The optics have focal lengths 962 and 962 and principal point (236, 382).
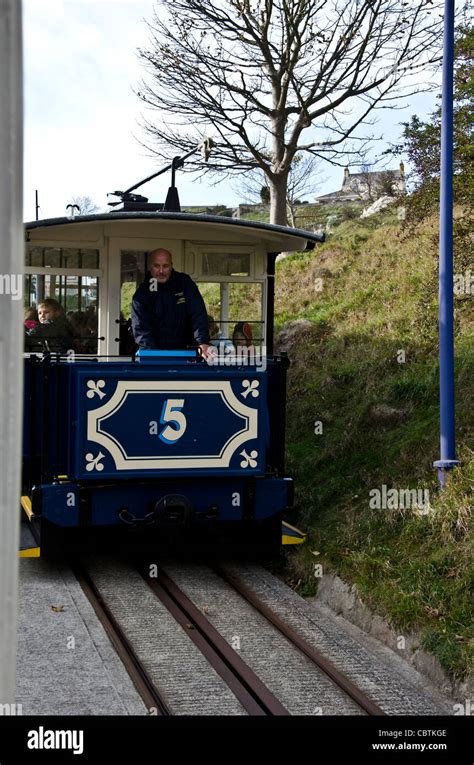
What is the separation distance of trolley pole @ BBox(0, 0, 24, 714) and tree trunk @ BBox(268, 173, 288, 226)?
19318mm

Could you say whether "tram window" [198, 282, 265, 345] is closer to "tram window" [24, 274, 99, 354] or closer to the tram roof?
the tram roof

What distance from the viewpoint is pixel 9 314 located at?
1.76 m

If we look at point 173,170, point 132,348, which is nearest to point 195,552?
point 132,348

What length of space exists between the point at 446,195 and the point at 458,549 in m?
3.09

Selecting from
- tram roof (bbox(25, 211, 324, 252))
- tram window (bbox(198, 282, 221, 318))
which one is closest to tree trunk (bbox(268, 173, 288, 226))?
tram roof (bbox(25, 211, 324, 252))

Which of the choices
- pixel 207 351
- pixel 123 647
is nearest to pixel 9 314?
pixel 123 647

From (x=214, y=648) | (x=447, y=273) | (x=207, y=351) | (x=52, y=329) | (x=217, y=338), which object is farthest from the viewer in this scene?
(x=217, y=338)

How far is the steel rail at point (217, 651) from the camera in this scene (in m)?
5.76

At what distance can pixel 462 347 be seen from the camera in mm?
11320

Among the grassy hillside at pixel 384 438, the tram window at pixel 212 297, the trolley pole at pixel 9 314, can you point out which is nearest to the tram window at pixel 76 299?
the tram window at pixel 212 297

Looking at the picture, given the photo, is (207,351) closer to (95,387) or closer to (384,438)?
(95,387)

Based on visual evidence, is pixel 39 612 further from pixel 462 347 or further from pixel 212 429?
pixel 462 347

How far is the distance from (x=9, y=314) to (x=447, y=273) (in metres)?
6.98
